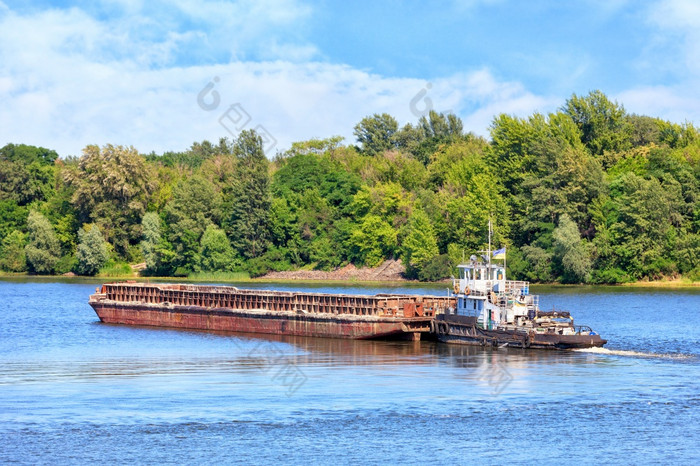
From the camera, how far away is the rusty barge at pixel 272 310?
56906 millimetres

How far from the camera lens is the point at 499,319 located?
174ft

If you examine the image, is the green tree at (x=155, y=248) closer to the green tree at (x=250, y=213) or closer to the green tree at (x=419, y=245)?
the green tree at (x=250, y=213)

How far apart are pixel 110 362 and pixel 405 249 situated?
77735 mm

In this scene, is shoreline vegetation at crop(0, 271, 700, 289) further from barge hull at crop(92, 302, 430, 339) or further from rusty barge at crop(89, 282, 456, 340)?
Answer: barge hull at crop(92, 302, 430, 339)

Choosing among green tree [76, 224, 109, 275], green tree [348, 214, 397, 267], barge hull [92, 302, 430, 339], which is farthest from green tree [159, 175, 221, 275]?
barge hull [92, 302, 430, 339]

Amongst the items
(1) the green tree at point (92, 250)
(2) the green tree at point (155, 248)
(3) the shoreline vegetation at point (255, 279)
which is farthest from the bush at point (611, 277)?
(1) the green tree at point (92, 250)

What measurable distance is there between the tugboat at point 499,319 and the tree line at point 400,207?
54.2 metres

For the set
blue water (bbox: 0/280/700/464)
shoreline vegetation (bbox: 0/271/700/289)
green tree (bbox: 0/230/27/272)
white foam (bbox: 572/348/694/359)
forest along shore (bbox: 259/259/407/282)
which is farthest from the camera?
green tree (bbox: 0/230/27/272)

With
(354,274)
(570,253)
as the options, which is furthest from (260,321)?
(354,274)

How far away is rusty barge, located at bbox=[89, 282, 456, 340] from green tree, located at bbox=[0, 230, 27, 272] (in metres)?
74.3

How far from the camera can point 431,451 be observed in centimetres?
3138

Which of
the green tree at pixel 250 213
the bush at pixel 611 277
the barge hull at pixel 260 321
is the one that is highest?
the green tree at pixel 250 213

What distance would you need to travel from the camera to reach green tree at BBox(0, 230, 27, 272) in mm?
143250

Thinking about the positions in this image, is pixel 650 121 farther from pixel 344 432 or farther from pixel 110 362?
pixel 344 432
